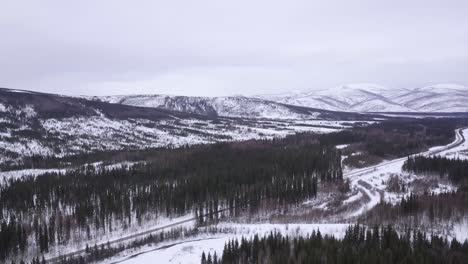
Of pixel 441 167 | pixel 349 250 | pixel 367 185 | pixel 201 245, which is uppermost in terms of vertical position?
pixel 441 167

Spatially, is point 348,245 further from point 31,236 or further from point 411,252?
point 31,236

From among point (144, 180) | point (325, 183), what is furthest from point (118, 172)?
point (325, 183)

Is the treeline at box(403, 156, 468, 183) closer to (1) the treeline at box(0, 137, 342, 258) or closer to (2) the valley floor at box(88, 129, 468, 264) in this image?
(2) the valley floor at box(88, 129, 468, 264)

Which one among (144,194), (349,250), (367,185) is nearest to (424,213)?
(349,250)

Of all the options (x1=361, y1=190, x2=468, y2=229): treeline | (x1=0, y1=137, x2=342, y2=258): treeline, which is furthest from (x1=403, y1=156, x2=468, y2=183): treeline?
(x1=361, y1=190, x2=468, y2=229): treeline

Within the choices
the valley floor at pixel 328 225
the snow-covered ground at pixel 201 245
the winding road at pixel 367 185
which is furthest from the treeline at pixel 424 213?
the snow-covered ground at pixel 201 245

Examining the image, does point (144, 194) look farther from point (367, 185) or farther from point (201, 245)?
point (367, 185)
